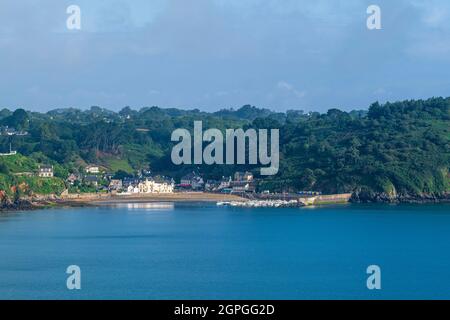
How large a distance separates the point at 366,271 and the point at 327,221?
22.7 meters

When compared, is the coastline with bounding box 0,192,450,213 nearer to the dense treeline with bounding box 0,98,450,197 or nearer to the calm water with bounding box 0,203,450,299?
the dense treeline with bounding box 0,98,450,197

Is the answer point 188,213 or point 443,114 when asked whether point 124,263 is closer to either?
point 188,213

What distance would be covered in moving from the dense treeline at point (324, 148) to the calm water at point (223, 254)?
1354 cm

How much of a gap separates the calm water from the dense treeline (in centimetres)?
1354

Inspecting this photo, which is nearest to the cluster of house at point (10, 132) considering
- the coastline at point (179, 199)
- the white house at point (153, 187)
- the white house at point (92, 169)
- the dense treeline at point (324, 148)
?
the dense treeline at point (324, 148)

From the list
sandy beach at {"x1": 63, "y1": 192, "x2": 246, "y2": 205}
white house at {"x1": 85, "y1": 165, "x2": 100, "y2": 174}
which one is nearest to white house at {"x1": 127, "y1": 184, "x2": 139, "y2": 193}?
sandy beach at {"x1": 63, "y1": 192, "x2": 246, "y2": 205}

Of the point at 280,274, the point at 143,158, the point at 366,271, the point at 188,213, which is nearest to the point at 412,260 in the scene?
the point at 366,271

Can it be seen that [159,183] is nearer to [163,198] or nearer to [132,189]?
[132,189]

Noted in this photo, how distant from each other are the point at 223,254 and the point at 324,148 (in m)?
45.3

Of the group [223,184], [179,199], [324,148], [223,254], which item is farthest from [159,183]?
[223,254]

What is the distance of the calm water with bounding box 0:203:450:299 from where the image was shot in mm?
32500

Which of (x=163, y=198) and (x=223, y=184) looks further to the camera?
(x=223, y=184)

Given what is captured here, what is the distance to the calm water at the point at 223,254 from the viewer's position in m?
32.5

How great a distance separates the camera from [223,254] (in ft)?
137
